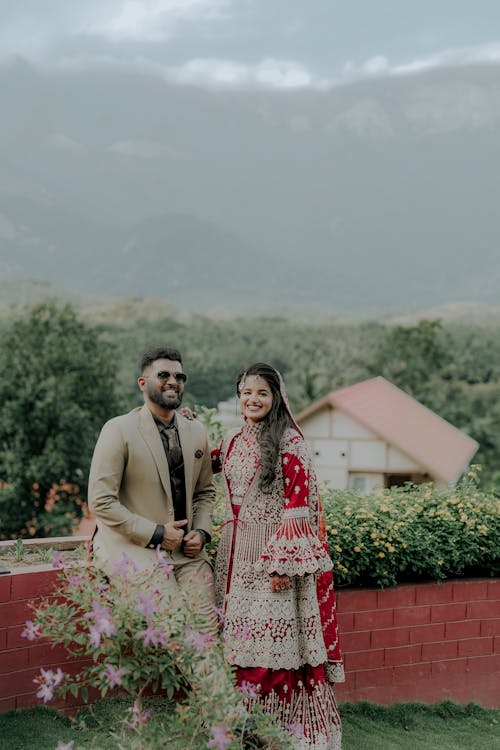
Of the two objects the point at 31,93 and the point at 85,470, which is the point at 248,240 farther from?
the point at 85,470

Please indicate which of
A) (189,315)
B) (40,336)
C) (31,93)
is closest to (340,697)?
(40,336)

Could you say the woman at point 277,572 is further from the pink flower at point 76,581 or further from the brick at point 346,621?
the pink flower at point 76,581

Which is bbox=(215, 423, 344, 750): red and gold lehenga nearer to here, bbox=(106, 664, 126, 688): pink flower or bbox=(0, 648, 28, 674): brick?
A: bbox=(0, 648, 28, 674): brick

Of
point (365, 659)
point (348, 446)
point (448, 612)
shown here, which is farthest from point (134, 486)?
point (348, 446)

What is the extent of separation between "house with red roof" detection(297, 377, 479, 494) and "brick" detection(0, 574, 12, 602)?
22.6 meters

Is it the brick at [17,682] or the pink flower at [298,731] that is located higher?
the brick at [17,682]

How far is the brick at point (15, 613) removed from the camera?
3.91 meters

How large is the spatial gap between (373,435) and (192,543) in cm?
2425

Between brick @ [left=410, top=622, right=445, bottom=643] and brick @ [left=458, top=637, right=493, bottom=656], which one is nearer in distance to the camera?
brick @ [left=410, top=622, right=445, bottom=643]

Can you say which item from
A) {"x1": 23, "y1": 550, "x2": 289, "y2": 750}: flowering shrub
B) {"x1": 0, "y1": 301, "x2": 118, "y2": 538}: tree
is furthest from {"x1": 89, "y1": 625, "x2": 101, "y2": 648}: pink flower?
{"x1": 0, "y1": 301, "x2": 118, "y2": 538}: tree

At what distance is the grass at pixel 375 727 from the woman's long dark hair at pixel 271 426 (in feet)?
4.13

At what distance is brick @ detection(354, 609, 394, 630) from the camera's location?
4723mm

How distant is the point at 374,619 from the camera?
15.6 feet

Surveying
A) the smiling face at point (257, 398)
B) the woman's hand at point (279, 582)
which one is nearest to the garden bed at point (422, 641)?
the woman's hand at point (279, 582)
